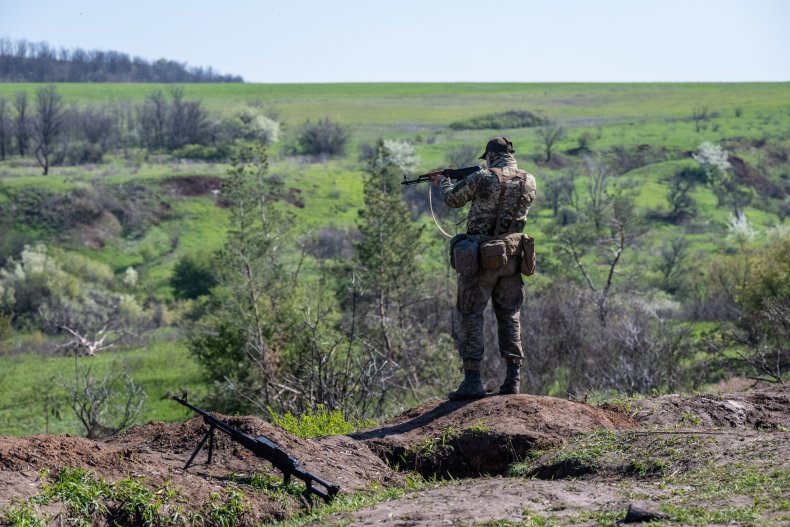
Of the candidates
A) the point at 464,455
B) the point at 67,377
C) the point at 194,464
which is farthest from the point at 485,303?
the point at 67,377

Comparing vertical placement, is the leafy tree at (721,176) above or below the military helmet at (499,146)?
below

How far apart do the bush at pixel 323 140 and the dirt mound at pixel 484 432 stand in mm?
73352

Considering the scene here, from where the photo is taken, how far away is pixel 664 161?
8081 centimetres

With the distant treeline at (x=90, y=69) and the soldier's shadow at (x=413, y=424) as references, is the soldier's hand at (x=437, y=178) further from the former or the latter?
the distant treeline at (x=90, y=69)

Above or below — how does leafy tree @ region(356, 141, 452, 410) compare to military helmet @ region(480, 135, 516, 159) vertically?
below

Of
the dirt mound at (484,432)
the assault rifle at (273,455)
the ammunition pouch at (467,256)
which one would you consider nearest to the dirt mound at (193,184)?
the ammunition pouch at (467,256)

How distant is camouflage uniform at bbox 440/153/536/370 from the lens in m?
11.5

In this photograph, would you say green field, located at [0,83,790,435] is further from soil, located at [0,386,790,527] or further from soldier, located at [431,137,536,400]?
soil, located at [0,386,790,527]

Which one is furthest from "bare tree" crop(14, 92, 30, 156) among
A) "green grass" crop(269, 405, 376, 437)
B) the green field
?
"green grass" crop(269, 405, 376, 437)

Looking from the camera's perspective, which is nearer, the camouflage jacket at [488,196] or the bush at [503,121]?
the camouflage jacket at [488,196]

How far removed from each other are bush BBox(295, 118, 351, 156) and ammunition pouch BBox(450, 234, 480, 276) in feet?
239

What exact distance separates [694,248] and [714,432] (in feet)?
162

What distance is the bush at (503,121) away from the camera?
330 feet

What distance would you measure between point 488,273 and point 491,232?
1.50ft
